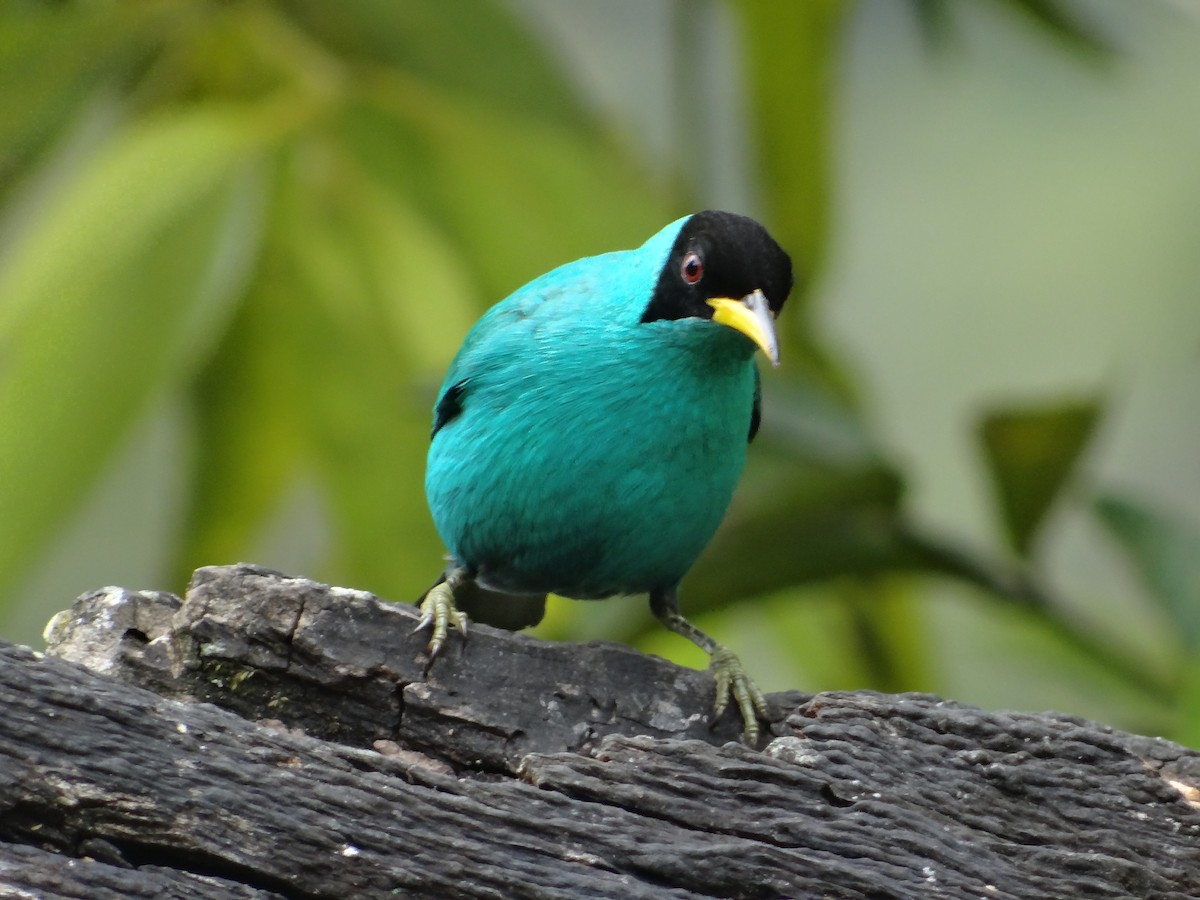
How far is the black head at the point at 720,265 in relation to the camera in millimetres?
2986

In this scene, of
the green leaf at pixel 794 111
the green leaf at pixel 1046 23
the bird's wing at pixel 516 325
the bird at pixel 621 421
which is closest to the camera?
the bird at pixel 621 421

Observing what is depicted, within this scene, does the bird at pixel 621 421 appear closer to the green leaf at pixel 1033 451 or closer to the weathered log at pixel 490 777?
the weathered log at pixel 490 777

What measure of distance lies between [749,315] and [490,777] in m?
1.04

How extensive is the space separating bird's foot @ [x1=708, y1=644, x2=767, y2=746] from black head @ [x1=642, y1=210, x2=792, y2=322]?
738 mm

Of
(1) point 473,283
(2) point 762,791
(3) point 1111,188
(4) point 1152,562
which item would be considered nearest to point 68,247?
(1) point 473,283

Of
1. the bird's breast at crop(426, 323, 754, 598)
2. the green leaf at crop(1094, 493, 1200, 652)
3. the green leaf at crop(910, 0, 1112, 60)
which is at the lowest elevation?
the bird's breast at crop(426, 323, 754, 598)

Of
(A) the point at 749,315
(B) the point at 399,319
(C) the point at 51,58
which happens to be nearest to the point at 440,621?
(A) the point at 749,315

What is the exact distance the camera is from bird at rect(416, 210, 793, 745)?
10.1 ft

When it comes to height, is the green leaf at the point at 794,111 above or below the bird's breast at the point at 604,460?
above

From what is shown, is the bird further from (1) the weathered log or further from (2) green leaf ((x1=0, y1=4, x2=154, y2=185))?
(2) green leaf ((x1=0, y1=4, x2=154, y2=185))

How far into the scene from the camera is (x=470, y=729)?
8.87 ft

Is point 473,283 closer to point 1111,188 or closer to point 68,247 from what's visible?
point 68,247

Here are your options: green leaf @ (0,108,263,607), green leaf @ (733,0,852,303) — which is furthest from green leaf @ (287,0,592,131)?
green leaf @ (0,108,263,607)

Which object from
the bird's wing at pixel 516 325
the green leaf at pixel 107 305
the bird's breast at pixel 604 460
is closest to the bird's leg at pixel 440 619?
the bird's breast at pixel 604 460
